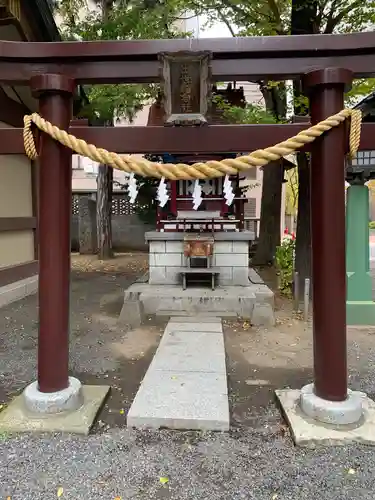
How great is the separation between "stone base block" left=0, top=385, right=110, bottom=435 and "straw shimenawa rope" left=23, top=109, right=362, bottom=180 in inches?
76.1

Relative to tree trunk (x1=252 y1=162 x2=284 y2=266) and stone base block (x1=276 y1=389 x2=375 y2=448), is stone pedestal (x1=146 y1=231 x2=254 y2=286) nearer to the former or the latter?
stone base block (x1=276 y1=389 x2=375 y2=448)

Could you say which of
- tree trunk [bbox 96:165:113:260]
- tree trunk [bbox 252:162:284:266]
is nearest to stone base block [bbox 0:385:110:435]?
tree trunk [bbox 252:162:284:266]

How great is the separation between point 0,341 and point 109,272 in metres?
6.20

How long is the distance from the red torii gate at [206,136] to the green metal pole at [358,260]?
3.69 meters

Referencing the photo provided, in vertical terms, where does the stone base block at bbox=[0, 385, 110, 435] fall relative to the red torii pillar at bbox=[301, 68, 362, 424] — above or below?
below

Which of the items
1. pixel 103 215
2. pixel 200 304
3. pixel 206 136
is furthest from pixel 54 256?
pixel 103 215

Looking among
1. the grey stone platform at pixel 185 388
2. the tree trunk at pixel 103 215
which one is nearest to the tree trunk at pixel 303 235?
the grey stone platform at pixel 185 388

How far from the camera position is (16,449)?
2875 mm

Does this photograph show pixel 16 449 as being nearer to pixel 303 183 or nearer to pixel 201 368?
pixel 201 368

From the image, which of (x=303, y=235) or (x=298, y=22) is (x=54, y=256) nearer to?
(x=303, y=235)

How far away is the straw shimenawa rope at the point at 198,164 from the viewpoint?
9.11ft

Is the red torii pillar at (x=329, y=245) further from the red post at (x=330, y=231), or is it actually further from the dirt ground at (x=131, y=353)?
the dirt ground at (x=131, y=353)

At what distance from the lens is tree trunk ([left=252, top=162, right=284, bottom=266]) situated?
12.6 meters

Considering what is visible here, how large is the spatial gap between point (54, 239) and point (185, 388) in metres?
1.77
